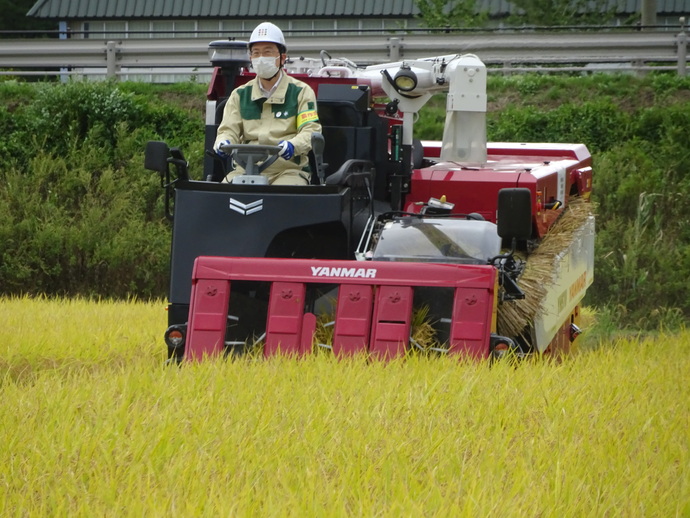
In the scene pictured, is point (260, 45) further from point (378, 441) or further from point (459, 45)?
point (459, 45)

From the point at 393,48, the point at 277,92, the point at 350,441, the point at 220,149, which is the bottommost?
the point at 350,441

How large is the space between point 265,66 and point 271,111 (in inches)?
13.6

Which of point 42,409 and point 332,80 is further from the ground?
point 332,80

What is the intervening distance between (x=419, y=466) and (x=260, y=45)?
4.73 meters

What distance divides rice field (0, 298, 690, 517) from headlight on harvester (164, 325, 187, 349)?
60 cm

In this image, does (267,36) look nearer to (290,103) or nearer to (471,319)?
(290,103)

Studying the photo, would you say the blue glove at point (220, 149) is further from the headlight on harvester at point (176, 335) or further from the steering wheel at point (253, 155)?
the headlight on harvester at point (176, 335)

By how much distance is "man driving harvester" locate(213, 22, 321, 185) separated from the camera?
9414mm

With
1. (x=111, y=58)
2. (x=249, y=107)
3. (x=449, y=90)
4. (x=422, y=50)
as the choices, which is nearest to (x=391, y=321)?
(x=249, y=107)

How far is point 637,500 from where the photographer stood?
5004mm

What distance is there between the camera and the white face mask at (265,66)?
941cm

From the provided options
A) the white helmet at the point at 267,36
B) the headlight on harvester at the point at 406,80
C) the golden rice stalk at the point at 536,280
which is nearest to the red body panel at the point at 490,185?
the golden rice stalk at the point at 536,280

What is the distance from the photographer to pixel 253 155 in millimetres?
9156

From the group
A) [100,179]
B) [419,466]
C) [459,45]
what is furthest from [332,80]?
[459,45]
